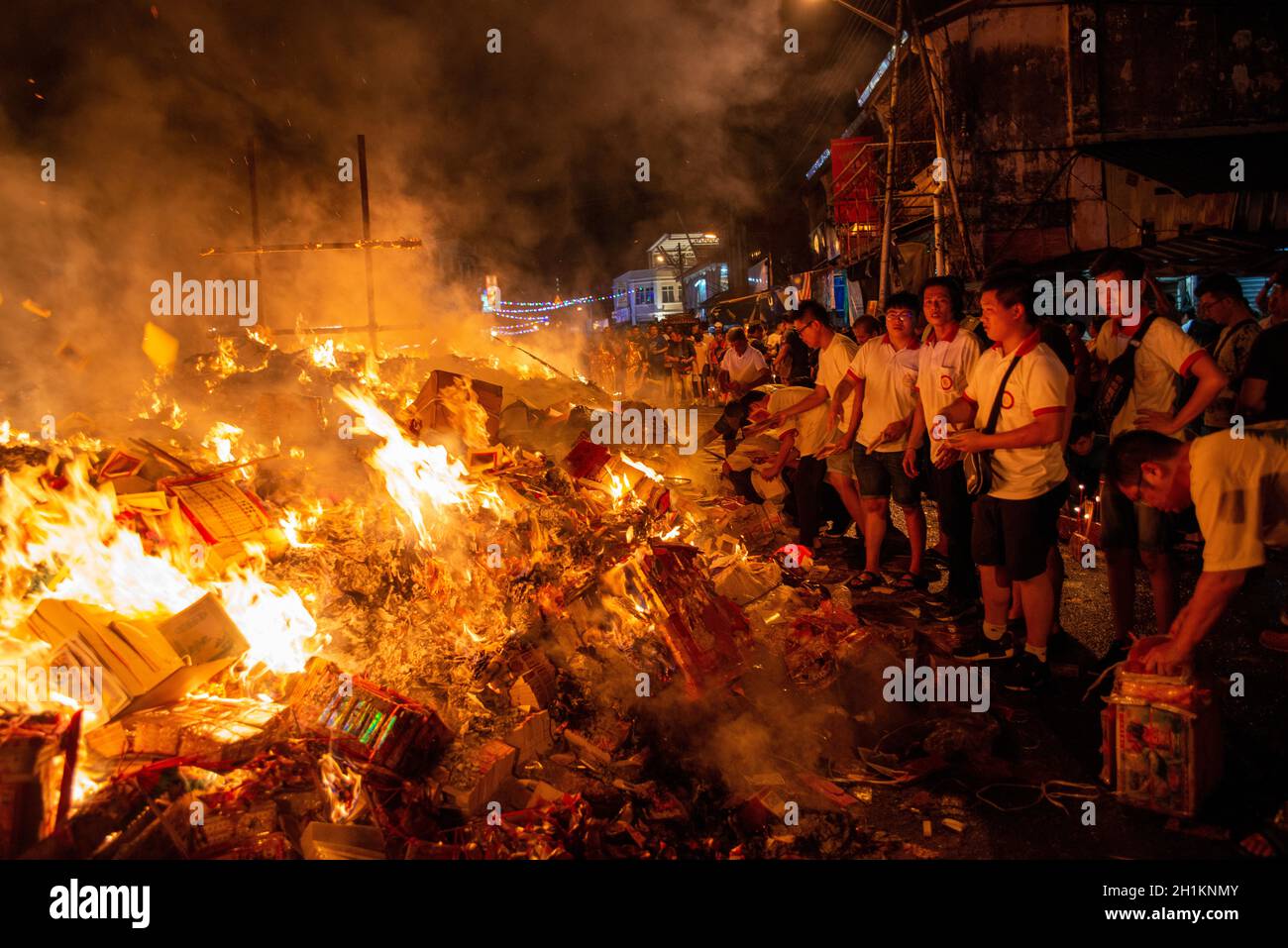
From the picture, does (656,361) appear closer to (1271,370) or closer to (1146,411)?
(1271,370)

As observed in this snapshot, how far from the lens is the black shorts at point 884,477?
217 inches

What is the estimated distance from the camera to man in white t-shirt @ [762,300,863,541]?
625cm

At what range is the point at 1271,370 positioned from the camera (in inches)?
177

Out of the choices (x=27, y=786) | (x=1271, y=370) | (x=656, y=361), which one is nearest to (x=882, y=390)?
(x=1271, y=370)

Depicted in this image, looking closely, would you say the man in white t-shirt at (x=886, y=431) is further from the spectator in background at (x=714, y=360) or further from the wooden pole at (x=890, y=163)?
the spectator in background at (x=714, y=360)

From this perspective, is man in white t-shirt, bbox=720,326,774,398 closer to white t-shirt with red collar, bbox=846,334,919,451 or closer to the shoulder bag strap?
white t-shirt with red collar, bbox=846,334,919,451

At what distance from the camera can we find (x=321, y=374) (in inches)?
369

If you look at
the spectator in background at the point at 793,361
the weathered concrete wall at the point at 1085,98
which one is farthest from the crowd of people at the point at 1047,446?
the weathered concrete wall at the point at 1085,98

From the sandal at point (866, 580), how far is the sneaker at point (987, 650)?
1.20m

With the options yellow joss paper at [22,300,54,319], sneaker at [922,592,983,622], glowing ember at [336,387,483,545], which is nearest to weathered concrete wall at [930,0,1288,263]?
sneaker at [922,592,983,622]

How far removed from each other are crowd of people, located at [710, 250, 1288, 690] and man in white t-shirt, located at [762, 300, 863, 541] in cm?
2

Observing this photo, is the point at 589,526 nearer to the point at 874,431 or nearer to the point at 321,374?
the point at 874,431

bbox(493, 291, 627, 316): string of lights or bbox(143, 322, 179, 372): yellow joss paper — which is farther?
bbox(493, 291, 627, 316): string of lights

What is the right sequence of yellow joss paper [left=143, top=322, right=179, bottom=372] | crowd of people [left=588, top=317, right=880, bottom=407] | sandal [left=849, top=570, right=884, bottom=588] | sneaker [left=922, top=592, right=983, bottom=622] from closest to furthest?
sneaker [left=922, top=592, right=983, bottom=622], sandal [left=849, top=570, right=884, bottom=588], yellow joss paper [left=143, top=322, right=179, bottom=372], crowd of people [left=588, top=317, right=880, bottom=407]
